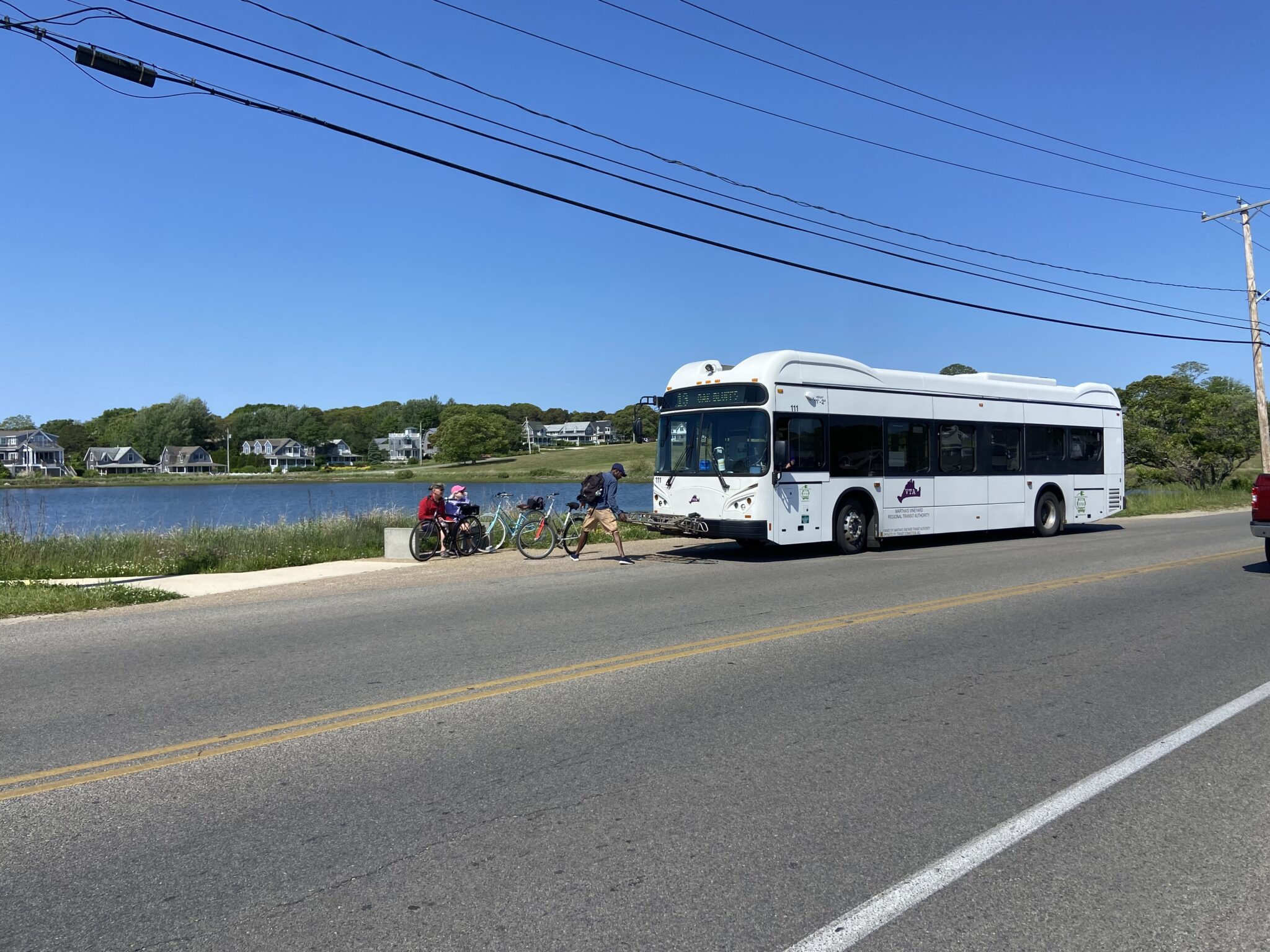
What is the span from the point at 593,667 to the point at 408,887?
3.88m

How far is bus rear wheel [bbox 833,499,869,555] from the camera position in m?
16.9

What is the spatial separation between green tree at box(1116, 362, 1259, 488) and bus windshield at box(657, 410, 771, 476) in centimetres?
3804

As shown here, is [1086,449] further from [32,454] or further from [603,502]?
[32,454]

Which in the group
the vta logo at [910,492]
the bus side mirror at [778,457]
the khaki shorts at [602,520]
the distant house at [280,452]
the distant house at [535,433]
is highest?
the distant house at [535,433]

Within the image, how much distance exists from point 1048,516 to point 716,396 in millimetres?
9730

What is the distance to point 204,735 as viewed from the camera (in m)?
5.75

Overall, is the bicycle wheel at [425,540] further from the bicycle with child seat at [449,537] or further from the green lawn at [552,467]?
the green lawn at [552,467]

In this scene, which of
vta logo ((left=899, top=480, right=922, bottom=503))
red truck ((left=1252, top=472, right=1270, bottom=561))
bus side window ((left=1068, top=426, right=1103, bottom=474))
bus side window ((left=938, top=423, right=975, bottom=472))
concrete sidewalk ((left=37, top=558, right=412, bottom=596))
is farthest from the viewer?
bus side window ((left=1068, top=426, right=1103, bottom=474))

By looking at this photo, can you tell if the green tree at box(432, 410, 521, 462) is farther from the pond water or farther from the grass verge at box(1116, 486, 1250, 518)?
the grass verge at box(1116, 486, 1250, 518)

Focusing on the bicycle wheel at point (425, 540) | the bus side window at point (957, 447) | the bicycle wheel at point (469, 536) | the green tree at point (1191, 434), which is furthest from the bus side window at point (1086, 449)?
the green tree at point (1191, 434)

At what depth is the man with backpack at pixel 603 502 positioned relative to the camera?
1602cm

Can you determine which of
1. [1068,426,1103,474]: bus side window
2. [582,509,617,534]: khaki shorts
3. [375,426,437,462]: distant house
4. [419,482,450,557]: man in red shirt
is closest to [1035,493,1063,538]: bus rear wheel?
[1068,426,1103,474]: bus side window

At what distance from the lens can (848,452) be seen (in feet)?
55.7

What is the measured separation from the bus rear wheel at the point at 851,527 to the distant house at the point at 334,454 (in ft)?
454
